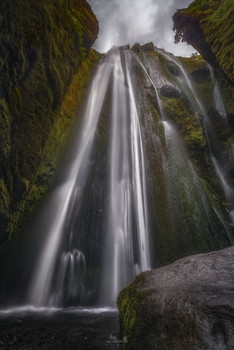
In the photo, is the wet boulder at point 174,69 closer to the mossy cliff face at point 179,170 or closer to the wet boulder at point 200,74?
the mossy cliff face at point 179,170

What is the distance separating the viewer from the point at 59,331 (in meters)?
3.46

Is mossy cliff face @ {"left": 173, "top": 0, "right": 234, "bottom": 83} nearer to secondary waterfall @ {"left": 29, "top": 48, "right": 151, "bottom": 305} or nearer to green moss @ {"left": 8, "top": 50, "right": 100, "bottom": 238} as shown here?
secondary waterfall @ {"left": 29, "top": 48, "right": 151, "bottom": 305}

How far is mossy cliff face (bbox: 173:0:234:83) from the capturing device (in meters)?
10.1

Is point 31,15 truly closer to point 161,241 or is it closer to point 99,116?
point 99,116

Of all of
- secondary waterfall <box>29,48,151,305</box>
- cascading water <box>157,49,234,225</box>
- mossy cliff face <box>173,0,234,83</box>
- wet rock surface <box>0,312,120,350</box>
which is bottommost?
wet rock surface <box>0,312,120,350</box>

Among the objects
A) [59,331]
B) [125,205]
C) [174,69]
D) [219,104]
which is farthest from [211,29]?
[59,331]

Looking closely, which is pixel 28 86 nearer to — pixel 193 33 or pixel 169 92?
pixel 169 92

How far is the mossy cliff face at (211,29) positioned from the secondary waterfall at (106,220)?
5011 mm

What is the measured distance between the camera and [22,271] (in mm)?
6227

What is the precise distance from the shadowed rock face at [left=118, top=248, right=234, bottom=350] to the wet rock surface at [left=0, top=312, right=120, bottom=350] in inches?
31.9

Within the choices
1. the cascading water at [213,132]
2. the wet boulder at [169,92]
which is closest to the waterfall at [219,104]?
the cascading water at [213,132]

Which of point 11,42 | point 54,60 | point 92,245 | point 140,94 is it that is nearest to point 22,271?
point 92,245

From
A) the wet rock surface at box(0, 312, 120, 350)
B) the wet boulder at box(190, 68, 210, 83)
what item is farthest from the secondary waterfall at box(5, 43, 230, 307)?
the wet boulder at box(190, 68, 210, 83)

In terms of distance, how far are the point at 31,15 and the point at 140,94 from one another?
20.6 ft
